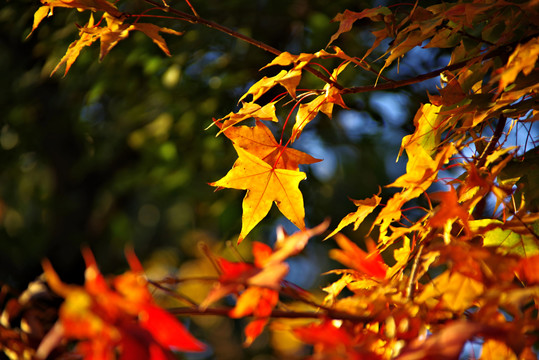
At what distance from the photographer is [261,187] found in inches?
21.6

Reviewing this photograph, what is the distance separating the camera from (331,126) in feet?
5.68

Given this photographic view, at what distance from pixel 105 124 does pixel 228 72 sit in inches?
32.6

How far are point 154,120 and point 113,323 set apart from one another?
1639 millimetres

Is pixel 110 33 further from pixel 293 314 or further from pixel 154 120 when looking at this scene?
pixel 154 120

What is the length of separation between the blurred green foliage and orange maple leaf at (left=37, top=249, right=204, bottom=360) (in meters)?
0.98

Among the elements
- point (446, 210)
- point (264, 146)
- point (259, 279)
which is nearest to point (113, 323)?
point (259, 279)

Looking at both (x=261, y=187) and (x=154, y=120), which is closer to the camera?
(x=261, y=187)

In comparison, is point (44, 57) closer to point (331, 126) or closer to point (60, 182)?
point (60, 182)

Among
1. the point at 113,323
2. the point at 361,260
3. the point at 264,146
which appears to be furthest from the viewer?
the point at 264,146

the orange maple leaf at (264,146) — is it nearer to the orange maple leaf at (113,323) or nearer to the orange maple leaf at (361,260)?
the orange maple leaf at (361,260)

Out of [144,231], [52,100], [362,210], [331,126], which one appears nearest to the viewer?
[362,210]

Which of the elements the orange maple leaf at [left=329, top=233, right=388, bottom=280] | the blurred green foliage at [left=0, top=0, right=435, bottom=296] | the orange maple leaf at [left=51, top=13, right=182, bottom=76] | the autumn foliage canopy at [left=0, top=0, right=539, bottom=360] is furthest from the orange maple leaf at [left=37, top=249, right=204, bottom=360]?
the blurred green foliage at [left=0, top=0, right=435, bottom=296]

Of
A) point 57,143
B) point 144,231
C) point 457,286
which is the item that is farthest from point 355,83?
point 144,231

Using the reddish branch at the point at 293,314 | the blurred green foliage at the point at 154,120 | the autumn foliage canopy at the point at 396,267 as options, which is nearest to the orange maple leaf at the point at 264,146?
the autumn foliage canopy at the point at 396,267
